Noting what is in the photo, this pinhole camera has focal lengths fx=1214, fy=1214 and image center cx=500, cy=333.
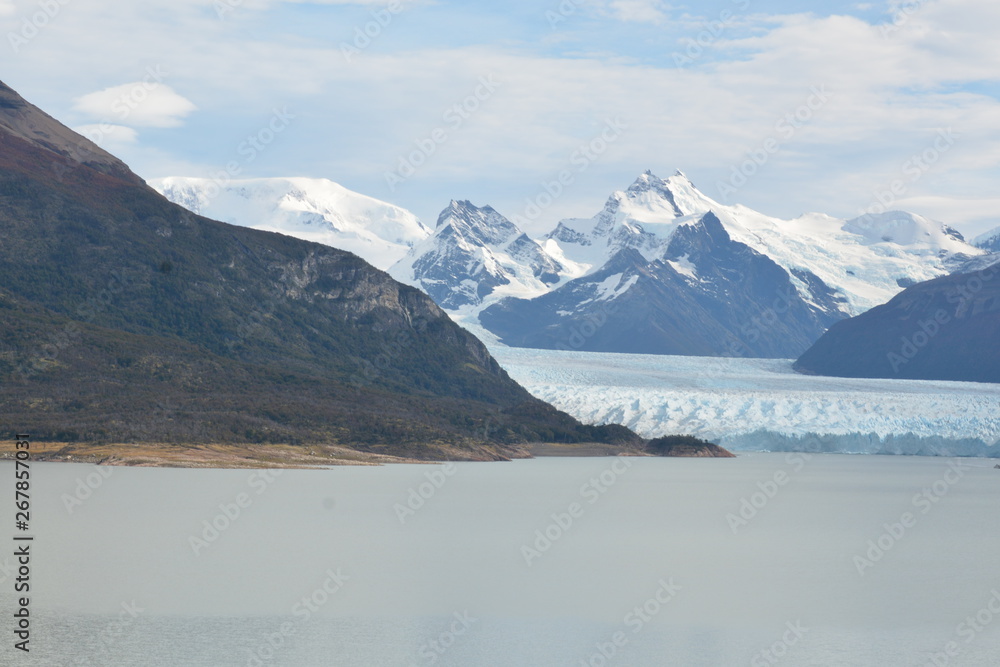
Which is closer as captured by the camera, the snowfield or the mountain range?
the mountain range

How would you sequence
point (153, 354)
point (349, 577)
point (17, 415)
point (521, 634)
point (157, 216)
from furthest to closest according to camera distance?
point (157, 216)
point (153, 354)
point (17, 415)
point (349, 577)
point (521, 634)

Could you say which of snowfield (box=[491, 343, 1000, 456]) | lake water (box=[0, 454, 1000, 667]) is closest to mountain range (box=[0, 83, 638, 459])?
snowfield (box=[491, 343, 1000, 456])

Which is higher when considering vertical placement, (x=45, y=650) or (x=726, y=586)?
(x=45, y=650)

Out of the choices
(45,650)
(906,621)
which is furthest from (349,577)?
(906,621)

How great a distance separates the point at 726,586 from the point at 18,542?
2663 centimetres

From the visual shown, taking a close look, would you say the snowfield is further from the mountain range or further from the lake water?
the lake water

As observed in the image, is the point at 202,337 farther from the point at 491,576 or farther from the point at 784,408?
the point at 491,576

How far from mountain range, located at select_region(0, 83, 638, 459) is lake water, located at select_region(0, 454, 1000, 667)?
22.6 metres

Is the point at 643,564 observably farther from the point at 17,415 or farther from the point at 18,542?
the point at 17,415

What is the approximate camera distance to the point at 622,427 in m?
126

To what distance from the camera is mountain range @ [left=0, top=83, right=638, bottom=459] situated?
102m

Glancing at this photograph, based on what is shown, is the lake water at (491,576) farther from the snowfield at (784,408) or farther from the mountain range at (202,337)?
the snowfield at (784,408)

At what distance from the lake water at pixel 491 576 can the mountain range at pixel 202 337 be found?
2263 cm

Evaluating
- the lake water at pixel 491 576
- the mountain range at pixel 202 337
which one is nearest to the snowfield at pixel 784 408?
the mountain range at pixel 202 337
